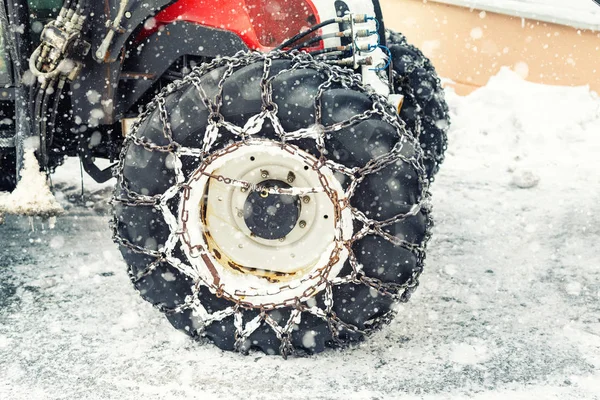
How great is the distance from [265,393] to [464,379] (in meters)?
0.74

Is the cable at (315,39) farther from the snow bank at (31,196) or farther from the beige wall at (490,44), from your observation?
the beige wall at (490,44)

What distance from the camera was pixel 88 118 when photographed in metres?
3.38

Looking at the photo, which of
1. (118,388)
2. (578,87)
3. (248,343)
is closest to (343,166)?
(248,343)

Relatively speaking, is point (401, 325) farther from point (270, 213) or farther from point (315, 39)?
point (315, 39)

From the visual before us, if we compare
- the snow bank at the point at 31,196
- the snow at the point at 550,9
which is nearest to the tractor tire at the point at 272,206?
the snow bank at the point at 31,196

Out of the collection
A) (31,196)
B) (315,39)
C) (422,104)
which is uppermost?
(315,39)

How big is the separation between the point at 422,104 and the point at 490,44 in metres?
2.98

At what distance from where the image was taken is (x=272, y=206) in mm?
2820

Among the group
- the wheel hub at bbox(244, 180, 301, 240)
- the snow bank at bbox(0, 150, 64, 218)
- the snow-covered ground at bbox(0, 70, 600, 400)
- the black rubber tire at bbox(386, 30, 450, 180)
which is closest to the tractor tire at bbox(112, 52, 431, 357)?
the wheel hub at bbox(244, 180, 301, 240)

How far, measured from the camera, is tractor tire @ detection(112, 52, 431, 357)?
8.87 feet

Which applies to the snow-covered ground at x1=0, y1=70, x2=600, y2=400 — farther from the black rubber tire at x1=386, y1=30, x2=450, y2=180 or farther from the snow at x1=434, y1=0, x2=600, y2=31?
the snow at x1=434, y1=0, x2=600, y2=31

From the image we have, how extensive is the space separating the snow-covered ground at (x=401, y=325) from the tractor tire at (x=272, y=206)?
0.59 ft

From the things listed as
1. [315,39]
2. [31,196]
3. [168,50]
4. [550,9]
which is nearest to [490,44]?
[550,9]

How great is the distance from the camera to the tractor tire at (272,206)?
2.71 m
